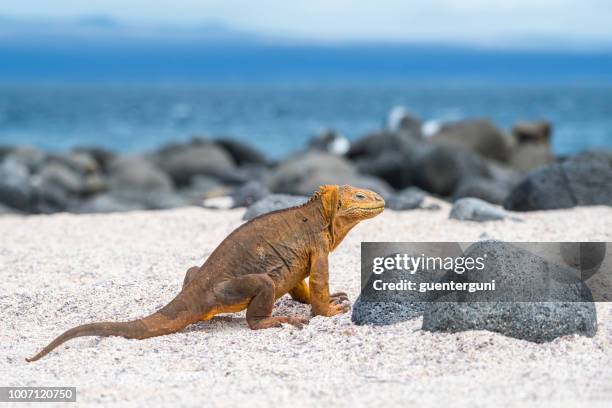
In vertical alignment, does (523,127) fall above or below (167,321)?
below

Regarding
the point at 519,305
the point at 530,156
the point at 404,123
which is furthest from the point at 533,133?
the point at 519,305

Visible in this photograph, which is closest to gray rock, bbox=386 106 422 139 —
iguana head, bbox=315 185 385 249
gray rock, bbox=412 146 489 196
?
gray rock, bbox=412 146 489 196

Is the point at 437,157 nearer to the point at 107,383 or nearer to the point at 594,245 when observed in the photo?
the point at 594,245

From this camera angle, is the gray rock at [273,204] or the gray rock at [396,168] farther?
the gray rock at [396,168]

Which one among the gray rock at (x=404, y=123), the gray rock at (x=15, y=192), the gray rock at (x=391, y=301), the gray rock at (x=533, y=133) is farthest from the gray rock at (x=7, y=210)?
the gray rock at (x=533, y=133)

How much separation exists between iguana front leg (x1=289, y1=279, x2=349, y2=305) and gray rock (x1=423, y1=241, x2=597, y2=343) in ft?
2.66

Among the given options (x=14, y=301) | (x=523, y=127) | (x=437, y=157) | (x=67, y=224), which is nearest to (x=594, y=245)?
(x=14, y=301)

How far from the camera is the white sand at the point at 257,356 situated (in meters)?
4.31

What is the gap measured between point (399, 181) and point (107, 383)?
14.6m

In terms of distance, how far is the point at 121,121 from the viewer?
53.3 metres

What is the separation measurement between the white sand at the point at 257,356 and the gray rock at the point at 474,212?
208cm

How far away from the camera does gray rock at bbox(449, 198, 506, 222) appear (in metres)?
8.92

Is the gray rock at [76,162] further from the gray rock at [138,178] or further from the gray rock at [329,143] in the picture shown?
the gray rock at [329,143]

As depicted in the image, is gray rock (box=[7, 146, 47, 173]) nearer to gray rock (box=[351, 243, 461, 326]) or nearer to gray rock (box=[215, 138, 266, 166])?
gray rock (box=[215, 138, 266, 166])
